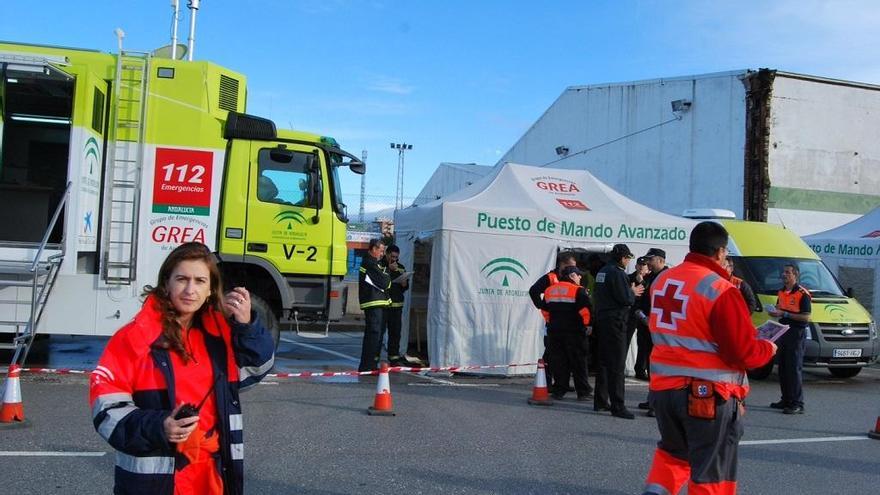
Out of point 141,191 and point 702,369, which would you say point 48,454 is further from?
point 702,369

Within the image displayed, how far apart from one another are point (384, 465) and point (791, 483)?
9.99 ft

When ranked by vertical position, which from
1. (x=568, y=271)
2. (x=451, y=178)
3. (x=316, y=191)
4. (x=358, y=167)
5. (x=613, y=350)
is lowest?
(x=613, y=350)

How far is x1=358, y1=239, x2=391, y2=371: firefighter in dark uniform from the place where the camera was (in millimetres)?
9656

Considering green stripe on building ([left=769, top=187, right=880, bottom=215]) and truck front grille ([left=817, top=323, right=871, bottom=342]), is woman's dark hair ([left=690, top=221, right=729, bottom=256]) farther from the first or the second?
green stripe on building ([left=769, top=187, right=880, bottom=215])

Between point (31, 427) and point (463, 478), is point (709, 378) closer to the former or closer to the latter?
point (463, 478)

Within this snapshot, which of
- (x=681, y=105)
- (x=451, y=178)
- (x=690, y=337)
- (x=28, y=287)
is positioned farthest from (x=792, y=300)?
(x=451, y=178)

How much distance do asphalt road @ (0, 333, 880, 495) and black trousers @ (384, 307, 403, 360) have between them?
2096 mm

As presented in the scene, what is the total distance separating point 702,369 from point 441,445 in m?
3.04

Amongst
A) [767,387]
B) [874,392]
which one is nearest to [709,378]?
[767,387]

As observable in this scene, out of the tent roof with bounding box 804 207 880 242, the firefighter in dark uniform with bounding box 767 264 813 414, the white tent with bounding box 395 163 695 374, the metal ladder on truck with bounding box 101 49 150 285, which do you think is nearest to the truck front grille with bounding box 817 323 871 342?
the white tent with bounding box 395 163 695 374

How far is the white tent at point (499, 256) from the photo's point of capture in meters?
10.2

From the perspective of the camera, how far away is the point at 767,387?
34.3 feet

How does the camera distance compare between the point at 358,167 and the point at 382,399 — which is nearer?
the point at 382,399

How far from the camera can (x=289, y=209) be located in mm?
9367
